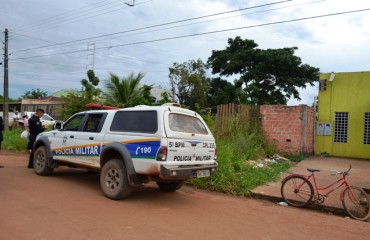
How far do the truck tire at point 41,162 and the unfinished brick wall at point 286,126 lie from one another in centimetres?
912

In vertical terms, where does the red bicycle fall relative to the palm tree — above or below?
below

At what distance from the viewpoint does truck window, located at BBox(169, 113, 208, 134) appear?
22.6ft

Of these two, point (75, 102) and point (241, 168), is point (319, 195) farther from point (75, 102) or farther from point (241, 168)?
point (75, 102)

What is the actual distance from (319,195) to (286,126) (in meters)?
7.48

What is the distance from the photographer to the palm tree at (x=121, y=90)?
15.1 metres

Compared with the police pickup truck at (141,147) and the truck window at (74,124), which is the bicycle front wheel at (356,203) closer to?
the police pickup truck at (141,147)

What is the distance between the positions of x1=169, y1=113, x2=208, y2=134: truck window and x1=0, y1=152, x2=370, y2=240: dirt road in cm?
149

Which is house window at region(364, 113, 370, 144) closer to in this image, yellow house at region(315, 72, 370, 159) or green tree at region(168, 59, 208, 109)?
yellow house at region(315, 72, 370, 159)

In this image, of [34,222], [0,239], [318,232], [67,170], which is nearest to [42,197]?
[34,222]

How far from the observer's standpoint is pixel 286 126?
48.7ft

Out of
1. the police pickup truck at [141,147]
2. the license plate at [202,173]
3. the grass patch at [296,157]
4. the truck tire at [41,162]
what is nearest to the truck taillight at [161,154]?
the police pickup truck at [141,147]

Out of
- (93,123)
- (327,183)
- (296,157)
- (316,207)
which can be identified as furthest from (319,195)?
(296,157)

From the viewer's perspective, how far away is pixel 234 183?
8820 millimetres

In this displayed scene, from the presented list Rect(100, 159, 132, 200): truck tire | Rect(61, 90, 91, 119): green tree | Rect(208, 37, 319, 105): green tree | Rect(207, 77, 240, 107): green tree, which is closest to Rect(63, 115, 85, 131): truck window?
Rect(100, 159, 132, 200): truck tire
